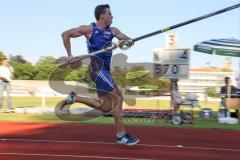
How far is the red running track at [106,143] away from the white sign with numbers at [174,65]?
2.88m

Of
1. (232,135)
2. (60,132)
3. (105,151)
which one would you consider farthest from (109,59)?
(232,135)

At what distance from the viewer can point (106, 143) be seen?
27.7 feet

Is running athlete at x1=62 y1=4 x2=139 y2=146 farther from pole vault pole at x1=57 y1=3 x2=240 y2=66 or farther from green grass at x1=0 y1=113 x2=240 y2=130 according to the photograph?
green grass at x1=0 y1=113 x2=240 y2=130

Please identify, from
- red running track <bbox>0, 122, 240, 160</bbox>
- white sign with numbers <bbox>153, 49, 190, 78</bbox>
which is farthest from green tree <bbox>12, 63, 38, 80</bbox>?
red running track <bbox>0, 122, 240, 160</bbox>

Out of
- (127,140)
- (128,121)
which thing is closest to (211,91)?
(128,121)

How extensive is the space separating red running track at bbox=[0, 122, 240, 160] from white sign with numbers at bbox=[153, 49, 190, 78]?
288cm

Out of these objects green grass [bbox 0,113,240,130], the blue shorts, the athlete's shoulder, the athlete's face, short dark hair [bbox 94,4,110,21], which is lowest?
green grass [bbox 0,113,240,130]

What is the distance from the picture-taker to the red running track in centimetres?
720

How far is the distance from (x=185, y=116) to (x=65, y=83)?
186 inches

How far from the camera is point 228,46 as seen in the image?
14.4 metres

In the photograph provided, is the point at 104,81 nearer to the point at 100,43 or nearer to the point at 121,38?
the point at 100,43

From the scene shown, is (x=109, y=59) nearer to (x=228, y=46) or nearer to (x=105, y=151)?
(x=105, y=151)

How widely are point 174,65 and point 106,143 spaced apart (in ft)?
20.3

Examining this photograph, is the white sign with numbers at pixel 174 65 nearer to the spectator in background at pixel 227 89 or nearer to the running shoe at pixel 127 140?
the spectator in background at pixel 227 89
